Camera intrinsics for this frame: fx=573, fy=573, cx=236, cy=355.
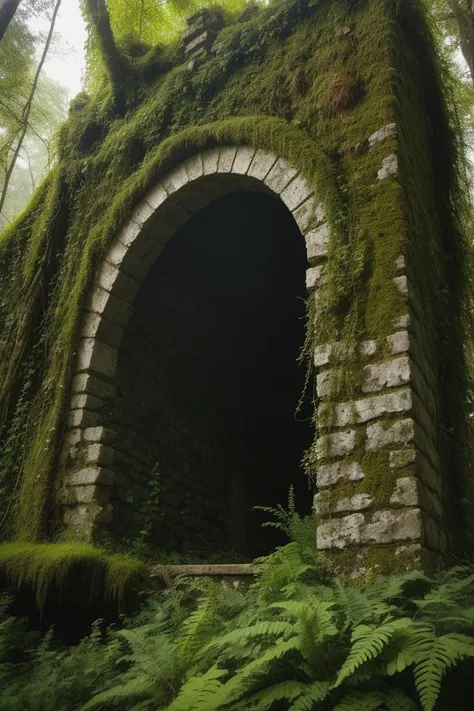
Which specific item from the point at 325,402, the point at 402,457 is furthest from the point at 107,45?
the point at 402,457

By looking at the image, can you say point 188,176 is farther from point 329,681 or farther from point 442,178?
point 329,681

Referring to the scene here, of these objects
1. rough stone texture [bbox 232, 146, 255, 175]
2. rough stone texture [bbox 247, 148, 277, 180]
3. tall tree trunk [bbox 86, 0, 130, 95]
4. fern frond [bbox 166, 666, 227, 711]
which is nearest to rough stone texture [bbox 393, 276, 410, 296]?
rough stone texture [bbox 247, 148, 277, 180]

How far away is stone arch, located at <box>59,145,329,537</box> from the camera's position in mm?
4934

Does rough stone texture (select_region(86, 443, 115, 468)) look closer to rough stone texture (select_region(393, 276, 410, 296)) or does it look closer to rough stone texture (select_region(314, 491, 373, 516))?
rough stone texture (select_region(314, 491, 373, 516))

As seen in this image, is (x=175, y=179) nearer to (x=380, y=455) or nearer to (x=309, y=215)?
(x=309, y=215)

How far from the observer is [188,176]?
5.54m

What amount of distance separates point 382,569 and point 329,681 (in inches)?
47.7

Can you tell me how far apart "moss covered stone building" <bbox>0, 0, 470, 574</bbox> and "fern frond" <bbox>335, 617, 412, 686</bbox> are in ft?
3.68

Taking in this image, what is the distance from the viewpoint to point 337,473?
371 centimetres

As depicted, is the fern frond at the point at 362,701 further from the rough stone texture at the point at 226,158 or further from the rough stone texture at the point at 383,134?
the rough stone texture at the point at 226,158

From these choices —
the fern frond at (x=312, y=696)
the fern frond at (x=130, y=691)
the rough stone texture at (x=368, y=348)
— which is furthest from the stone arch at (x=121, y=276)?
the fern frond at (x=312, y=696)

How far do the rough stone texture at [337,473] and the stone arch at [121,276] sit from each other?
6.00ft

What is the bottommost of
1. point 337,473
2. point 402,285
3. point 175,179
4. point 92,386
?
point 337,473

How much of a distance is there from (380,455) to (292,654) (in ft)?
4.80
